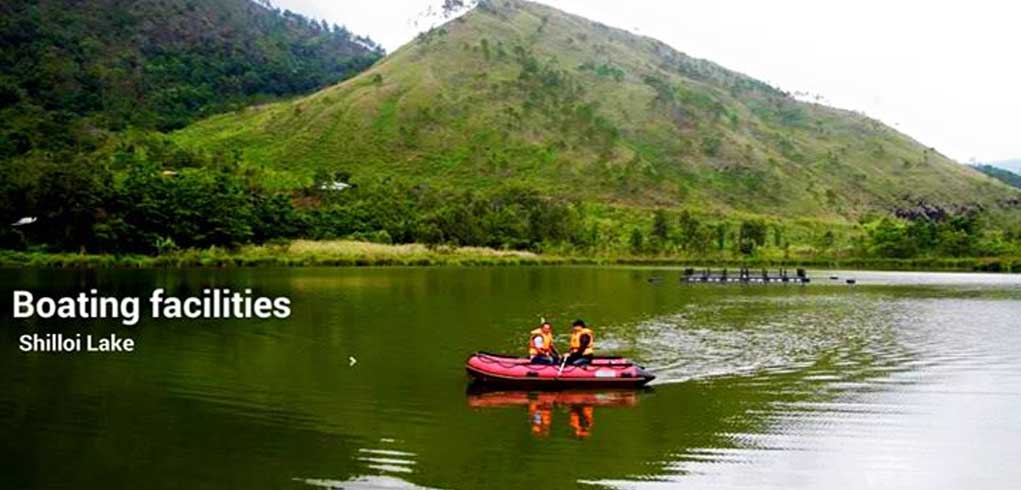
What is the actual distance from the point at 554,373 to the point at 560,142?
13587cm

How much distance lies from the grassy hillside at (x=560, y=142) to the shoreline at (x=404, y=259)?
100 ft

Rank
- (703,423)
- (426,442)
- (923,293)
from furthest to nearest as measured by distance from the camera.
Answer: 1. (923,293)
2. (703,423)
3. (426,442)

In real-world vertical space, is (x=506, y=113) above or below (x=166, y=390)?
above

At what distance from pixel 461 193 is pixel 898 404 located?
101619mm

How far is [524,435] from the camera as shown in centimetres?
1916

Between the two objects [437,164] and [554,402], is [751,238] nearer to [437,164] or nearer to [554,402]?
[437,164]

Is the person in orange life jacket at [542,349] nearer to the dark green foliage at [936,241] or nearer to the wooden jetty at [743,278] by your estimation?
the wooden jetty at [743,278]

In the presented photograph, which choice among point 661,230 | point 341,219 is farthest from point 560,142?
point 341,219

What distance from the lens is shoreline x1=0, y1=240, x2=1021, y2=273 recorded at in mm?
72250

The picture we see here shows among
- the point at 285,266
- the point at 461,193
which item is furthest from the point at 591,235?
the point at 285,266

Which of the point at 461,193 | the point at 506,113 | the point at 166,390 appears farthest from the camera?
the point at 506,113

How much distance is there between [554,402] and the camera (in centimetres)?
2281

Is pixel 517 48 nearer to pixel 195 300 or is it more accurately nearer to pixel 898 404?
pixel 195 300

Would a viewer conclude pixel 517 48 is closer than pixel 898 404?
No
